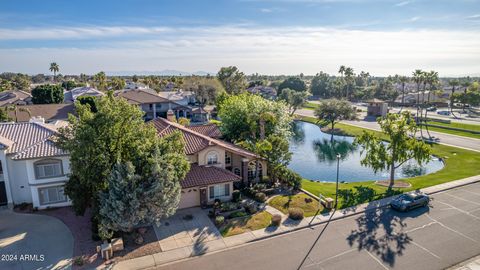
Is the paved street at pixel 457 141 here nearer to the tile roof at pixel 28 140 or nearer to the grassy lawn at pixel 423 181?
the grassy lawn at pixel 423 181

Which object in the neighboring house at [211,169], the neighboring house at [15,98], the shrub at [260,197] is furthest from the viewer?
the neighboring house at [15,98]

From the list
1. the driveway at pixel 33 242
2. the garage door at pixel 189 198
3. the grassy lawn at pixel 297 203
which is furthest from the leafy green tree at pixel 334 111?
the driveway at pixel 33 242

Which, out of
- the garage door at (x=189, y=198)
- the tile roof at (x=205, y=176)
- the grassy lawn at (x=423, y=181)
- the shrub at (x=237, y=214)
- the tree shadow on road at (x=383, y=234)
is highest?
the tile roof at (x=205, y=176)

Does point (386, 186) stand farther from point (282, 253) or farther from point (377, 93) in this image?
point (377, 93)

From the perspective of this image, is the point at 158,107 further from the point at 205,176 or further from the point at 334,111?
the point at 205,176

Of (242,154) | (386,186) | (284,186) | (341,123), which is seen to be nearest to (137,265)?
(242,154)

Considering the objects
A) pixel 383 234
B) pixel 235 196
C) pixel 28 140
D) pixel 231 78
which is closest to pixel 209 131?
pixel 235 196

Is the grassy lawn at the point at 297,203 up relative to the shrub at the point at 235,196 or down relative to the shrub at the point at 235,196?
down

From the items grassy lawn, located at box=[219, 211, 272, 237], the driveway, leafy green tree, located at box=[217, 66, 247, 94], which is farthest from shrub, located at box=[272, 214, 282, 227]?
leafy green tree, located at box=[217, 66, 247, 94]

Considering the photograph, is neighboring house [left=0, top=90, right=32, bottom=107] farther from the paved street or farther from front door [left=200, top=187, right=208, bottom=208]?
the paved street
